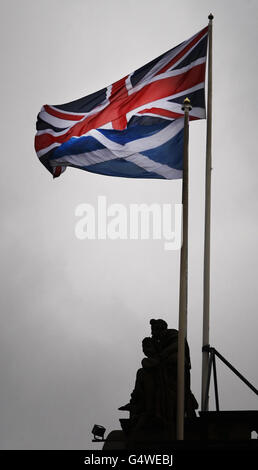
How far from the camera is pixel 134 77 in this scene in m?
26.5

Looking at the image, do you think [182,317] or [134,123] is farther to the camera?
[134,123]

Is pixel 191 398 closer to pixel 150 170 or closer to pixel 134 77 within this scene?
pixel 150 170

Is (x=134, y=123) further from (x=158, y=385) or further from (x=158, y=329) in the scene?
(x=158, y=385)

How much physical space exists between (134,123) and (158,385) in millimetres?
7201

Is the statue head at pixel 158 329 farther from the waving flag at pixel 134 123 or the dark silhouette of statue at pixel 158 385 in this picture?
the waving flag at pixel 134 123

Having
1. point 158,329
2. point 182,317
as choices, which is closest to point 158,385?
point 158,329

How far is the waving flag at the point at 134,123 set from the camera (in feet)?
79.9

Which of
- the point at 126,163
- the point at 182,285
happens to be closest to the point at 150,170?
the point at 126,163

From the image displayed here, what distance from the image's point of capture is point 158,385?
2342cm

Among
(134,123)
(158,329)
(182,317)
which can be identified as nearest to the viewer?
(182,317)

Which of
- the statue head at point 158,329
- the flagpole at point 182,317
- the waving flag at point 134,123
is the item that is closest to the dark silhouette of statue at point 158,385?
the statue head at point 158,329
